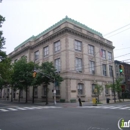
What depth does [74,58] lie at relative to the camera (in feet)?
110

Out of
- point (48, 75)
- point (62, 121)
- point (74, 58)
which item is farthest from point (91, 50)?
point (62, 121)

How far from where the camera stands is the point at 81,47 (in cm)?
3597

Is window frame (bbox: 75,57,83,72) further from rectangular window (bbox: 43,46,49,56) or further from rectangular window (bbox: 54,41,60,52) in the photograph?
rectangular window (bbox: 43,46,49,56)

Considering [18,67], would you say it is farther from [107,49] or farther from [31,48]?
[107,49]

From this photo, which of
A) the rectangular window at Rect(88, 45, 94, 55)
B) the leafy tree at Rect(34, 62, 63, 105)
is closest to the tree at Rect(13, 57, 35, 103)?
the leafy tree at Rect(34, 62, 63, 105)

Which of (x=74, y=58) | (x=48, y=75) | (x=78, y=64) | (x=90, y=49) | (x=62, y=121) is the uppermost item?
(x=90, y=49)

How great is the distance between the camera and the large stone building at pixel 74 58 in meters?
31.9

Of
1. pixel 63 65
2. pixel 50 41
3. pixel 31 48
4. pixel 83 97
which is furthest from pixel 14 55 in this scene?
pixel 83 97

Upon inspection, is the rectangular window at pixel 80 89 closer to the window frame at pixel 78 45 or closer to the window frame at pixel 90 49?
the window frame at pixel 78 45

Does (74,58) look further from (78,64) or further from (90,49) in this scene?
(90,49)

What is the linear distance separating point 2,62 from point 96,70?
2411 centimetres

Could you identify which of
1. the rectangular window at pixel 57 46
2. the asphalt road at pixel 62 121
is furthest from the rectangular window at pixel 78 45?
the asphalt road at pixel 62 121

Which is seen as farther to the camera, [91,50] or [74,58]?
[91,50]

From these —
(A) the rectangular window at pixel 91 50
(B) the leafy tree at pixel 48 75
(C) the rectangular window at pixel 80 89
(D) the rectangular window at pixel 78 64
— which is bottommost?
(C) the rectangular window at pixel 80 89
